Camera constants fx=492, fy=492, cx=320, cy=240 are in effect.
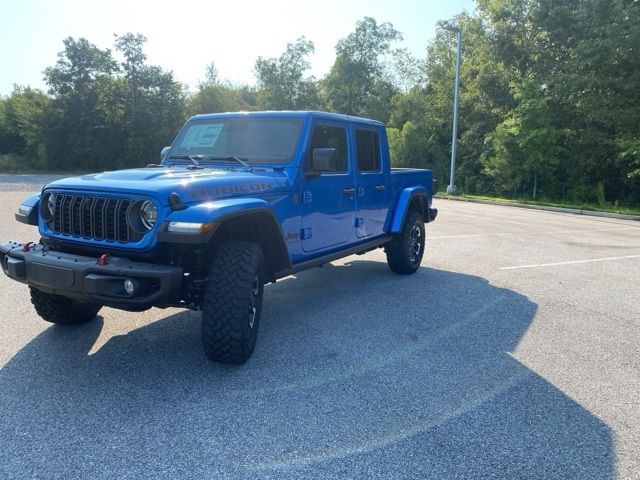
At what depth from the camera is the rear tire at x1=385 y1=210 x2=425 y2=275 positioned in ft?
21.2

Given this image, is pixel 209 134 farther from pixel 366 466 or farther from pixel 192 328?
pixel 366 466

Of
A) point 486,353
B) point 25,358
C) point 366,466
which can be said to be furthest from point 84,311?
point 486,353

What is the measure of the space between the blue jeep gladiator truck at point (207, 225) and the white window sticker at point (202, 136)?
0.01 meters

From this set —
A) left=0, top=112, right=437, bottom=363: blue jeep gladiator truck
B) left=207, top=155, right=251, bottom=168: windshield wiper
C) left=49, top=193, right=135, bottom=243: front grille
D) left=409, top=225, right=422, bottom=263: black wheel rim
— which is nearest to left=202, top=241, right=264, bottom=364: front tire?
left=0, top=112, right=437, bottom=363: blue jeep gladiator truck

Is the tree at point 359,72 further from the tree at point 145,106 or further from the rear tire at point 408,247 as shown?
the rear tire at point 408,247

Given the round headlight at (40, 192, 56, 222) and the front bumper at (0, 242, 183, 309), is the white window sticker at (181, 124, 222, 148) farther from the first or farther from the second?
the front bumper at (0, 242, 183, 309)

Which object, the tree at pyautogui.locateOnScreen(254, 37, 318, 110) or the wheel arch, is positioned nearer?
the wheel arch

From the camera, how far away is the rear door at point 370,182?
550 cm

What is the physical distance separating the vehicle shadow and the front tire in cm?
22

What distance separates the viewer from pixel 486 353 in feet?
13.0

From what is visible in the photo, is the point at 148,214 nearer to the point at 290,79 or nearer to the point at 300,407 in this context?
the point at 300,407

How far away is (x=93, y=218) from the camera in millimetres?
3428

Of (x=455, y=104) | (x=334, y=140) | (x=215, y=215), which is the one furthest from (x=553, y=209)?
(x=215, y=215)

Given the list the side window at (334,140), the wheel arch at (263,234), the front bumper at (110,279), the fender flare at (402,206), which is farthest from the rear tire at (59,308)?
the fender flare at (402,206)
